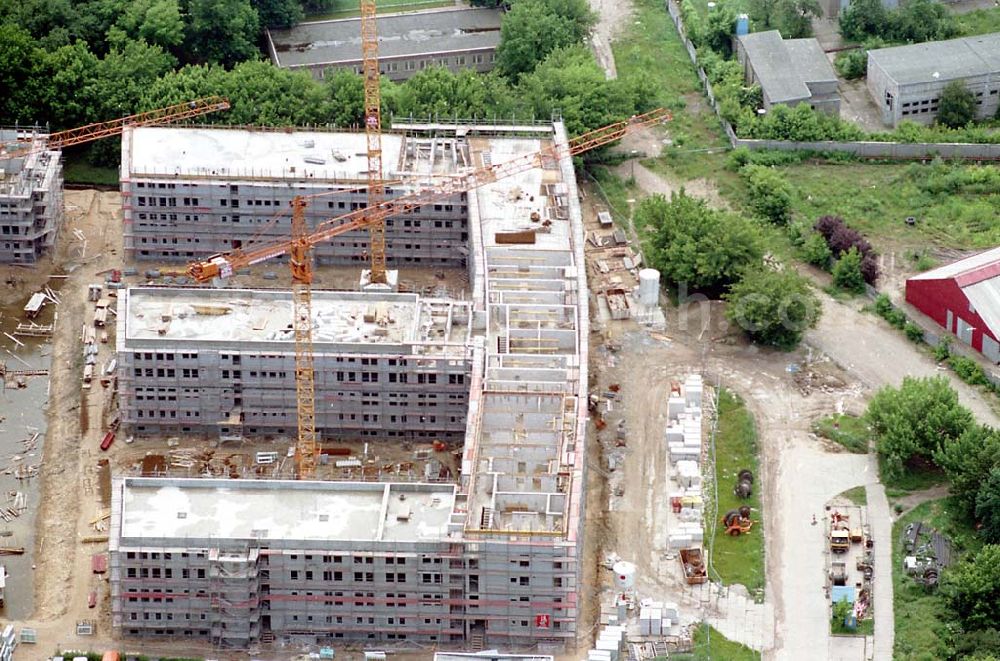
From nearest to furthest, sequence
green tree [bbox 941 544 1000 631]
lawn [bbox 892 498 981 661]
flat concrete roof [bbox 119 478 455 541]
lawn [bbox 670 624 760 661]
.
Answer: lawn [bbox 892 498 981 661] < green tree [bbox 941 544 1000 631] < flat concrete roof [bbox 119 478 455 541] < lawn [bbox 670 624 760 661]

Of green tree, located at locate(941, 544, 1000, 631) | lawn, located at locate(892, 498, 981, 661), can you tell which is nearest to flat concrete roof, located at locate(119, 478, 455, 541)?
lawn, located at locate(892, 498, 981, 661)

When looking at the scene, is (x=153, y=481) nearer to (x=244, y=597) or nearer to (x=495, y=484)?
(x=244, y=597)

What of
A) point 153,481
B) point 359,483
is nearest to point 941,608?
point 359,483

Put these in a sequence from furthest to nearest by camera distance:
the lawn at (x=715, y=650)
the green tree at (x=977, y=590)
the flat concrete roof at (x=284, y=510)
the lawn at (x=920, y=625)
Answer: the lawn at (x=715, y=650) → the flat concrete roof at (x=284, y=510) → the green tree at (x=977, y=590) → the lawn at (x=920, y=625)

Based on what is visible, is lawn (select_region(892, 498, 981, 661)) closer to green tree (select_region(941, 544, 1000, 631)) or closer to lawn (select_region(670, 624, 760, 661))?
green tree (select_region(941, 544, 1000, 631))

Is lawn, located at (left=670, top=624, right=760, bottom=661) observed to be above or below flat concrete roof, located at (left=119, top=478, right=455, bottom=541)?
below

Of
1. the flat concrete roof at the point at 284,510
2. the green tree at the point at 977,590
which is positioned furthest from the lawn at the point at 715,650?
the flat concrete roof at the point at 284,510

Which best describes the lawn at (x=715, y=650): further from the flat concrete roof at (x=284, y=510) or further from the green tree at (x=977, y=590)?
the flat concrete roof at (x=284, y=510)
